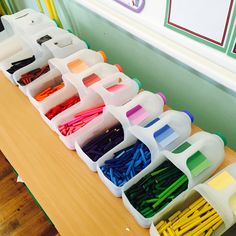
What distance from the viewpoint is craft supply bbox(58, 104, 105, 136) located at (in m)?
0.84

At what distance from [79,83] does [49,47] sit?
0.22m

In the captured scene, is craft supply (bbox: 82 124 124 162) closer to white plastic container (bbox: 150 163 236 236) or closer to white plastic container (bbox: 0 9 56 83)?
white plastic container (bbox: 150 163 236 236)

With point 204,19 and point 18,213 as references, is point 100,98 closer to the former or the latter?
point 204,19

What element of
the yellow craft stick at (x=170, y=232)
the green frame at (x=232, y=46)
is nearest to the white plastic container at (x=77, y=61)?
the green frame at (x=232, y=46)

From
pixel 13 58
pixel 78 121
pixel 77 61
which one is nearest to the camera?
pixel 78 121

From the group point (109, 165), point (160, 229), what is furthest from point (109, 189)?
point (160, 229)

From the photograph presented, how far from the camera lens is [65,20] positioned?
1.35 meters

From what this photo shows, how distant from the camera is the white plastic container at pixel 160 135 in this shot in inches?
28.2

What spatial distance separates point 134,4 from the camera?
870mm

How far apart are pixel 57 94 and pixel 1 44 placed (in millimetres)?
396

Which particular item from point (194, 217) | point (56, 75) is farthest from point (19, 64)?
point (194, 217)

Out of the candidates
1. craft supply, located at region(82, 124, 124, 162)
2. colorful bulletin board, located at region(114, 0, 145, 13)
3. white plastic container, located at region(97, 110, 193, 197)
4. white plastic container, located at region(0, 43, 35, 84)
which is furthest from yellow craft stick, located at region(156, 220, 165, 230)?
white plastic container, located at region(0, 43, 35, 84)

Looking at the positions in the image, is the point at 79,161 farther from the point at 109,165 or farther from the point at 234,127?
the point at 234,127

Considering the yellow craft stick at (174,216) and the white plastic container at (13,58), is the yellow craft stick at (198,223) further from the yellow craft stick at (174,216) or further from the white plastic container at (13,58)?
the white plastic container at (13,58)
